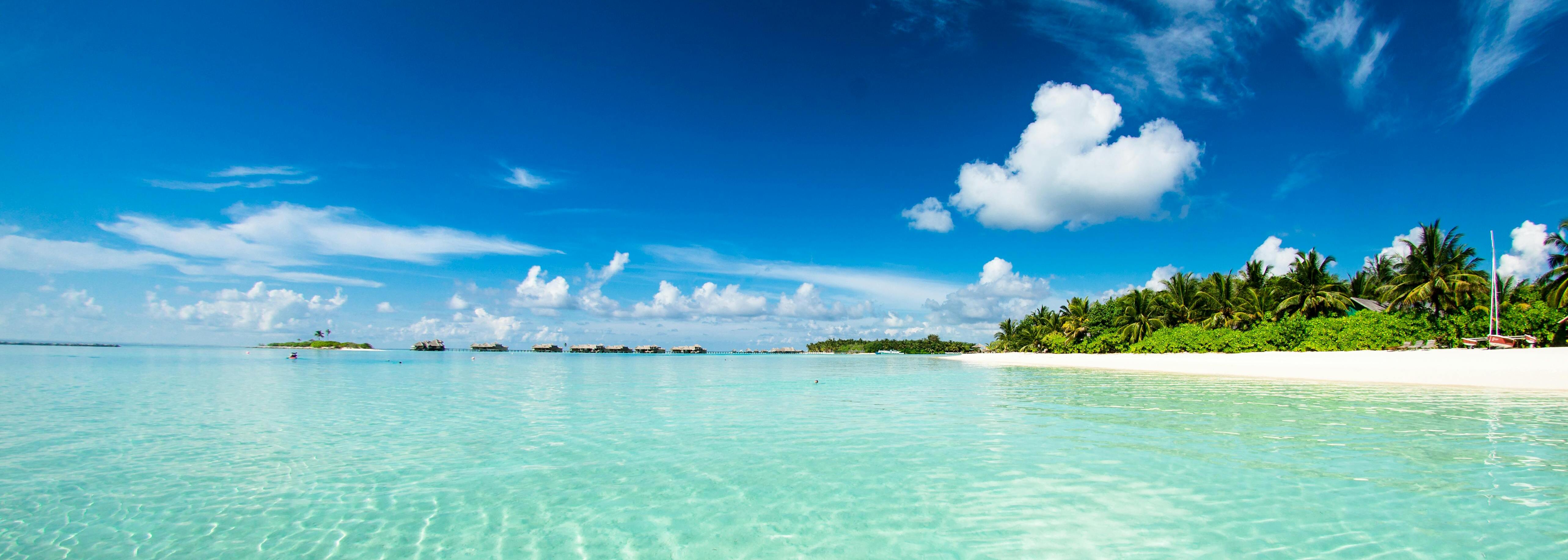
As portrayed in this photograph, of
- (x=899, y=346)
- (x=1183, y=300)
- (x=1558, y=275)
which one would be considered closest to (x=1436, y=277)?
(x=1558, y=275)

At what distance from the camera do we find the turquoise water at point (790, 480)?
18.5ft

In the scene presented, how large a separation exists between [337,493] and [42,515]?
8.50 feet

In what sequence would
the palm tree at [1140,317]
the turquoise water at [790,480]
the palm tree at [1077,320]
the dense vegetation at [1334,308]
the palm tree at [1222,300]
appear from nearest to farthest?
the turquoise water at [790,480], the dense vegetation at [1334,308], the palm tree at [1222,300], the palm tree at [1140,317], the palm tree at [1077,320]

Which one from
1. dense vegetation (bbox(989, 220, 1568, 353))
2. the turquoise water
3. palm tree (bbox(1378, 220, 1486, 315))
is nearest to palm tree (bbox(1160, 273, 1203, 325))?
dense vegetation (bbox(989, 220, 1568, 353))

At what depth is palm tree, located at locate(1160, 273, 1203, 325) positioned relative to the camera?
52719mm

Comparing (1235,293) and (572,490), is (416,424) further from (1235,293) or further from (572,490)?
(1235,293)

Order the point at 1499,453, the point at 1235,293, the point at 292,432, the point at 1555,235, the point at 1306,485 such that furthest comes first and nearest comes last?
the point at 1235,293 → the point at 1555,235 → the point at 292,432 → the point at 1499,453 → the point at 1306,485

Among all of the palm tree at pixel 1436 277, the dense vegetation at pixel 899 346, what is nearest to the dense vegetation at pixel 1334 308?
the palm tree at pixel 1436 277

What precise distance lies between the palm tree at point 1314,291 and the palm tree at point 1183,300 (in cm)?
928

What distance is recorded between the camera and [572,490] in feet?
25.2

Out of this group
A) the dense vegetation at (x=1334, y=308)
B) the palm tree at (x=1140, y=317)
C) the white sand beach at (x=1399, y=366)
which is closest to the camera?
the white sand beach at (x=1399, y=366)

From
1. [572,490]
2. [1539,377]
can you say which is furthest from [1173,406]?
[1539,377]

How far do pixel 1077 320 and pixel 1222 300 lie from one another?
20103 millimetres

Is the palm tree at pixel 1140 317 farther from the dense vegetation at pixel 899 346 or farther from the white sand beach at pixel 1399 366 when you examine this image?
the dense vegetation at pixel 899 346
